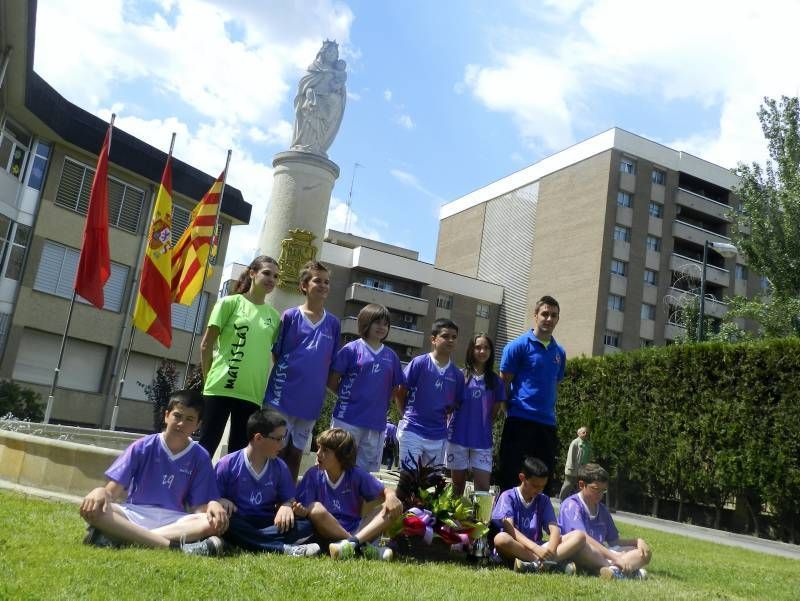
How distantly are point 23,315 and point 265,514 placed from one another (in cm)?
2198

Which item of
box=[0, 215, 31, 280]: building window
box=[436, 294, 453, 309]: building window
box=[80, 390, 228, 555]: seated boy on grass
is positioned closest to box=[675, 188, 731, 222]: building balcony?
box=[436, 294, 453, 309]: building window

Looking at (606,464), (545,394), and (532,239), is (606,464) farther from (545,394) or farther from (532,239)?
(532,239)

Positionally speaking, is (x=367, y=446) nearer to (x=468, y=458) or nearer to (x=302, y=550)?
(x=468, y=458)

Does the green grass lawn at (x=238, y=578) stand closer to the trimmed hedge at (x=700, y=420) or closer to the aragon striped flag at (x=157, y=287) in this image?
the aragon striped flag at (x=157, y=287)

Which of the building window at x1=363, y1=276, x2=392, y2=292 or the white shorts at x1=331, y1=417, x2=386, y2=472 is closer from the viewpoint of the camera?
the white shorts at x1=331, y1=417, x2=386, y2=472

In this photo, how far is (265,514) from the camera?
5.36 m

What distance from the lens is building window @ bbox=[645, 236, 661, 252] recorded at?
43.0 m

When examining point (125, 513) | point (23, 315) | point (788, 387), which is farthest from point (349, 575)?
point (23, 315)

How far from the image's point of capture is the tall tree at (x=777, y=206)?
20.8 metres

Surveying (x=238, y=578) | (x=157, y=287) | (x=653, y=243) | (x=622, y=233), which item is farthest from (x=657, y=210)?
(x=238, y=578)

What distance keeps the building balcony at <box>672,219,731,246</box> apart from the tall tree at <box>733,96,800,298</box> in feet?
73.1

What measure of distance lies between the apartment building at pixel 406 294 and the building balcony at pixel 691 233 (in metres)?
12.1

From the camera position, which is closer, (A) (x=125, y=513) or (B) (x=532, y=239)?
(A) (x=125, y=513)

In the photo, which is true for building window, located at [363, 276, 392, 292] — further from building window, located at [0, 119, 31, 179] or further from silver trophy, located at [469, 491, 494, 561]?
silver trophy, located at [469, 491, 494, 561]
